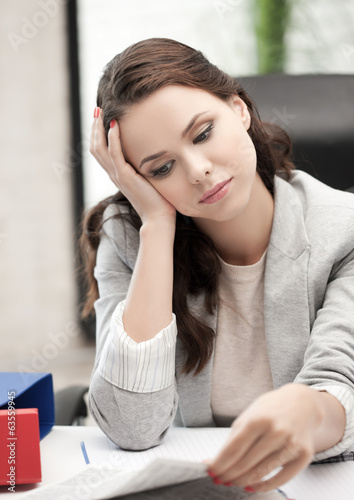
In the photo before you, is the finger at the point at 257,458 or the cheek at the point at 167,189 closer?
the finger at the point at 257,458

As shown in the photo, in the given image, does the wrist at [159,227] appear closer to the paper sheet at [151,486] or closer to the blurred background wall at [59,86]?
the paper sheet at [151,486]

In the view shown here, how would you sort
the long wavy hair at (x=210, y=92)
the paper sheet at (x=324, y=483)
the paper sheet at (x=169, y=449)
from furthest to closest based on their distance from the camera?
1. the long wavy hair at (x=210, y=92)
2. the paper sheet at (x=169, y=449)
3. the paper sheet at (x=324, y=483)

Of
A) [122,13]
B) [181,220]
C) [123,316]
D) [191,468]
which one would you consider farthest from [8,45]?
[191,468]

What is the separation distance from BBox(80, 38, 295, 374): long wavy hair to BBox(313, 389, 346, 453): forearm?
36cm

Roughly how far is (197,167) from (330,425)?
46cm

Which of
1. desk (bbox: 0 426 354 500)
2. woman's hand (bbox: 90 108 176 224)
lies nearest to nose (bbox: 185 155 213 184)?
woman's hand (bbox: 90 108 176 224)

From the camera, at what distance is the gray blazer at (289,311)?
964 millimetres

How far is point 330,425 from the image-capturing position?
2.77ft

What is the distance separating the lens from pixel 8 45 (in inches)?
118

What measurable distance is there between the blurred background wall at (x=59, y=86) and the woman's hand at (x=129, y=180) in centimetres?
192

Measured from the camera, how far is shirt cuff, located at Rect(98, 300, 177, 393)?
1033 mm

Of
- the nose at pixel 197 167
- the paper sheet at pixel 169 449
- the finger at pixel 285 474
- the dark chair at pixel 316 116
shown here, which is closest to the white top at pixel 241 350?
the paper sheet at pixel 169 449

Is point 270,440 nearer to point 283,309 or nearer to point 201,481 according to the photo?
point 201,481

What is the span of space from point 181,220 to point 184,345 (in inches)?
10.6
